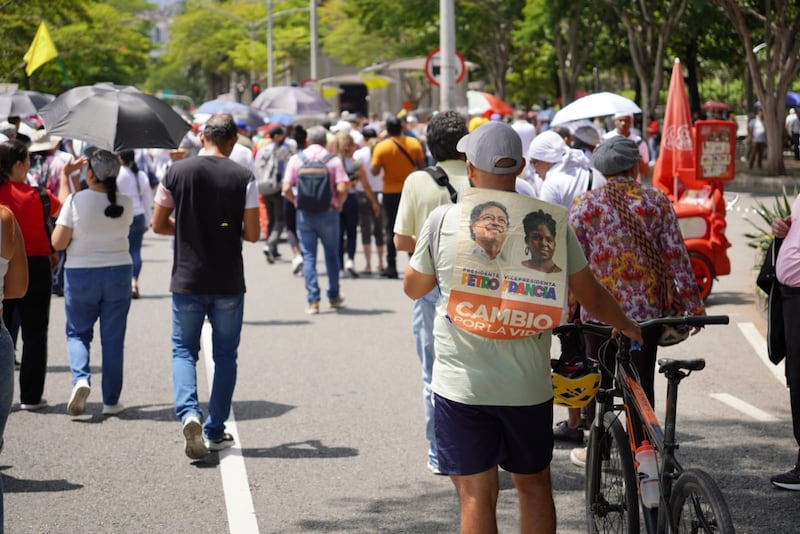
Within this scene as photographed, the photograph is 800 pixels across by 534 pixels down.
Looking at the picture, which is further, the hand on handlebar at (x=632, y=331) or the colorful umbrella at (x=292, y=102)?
the colorful umbrella at (x=292, y=102)

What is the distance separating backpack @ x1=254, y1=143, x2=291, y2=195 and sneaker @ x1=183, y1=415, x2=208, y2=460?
34.3ft

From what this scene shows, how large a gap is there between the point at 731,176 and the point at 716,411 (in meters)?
5.73

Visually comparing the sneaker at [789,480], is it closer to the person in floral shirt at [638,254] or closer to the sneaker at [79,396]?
the person in floral shirt at [638,254]

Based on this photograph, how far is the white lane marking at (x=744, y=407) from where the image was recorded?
8.03m

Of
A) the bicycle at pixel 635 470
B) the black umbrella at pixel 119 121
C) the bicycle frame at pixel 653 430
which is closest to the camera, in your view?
the bicycle at pixel 635 470

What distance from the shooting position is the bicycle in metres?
3.98

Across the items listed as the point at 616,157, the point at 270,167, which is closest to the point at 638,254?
the point at 616,157

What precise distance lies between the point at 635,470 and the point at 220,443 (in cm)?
326

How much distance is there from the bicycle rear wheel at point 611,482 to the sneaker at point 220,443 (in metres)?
2.86

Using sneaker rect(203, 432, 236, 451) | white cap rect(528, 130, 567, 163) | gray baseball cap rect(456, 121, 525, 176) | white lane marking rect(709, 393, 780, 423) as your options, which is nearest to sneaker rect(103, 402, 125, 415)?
sneaker rect(203, 432, 236, 451)

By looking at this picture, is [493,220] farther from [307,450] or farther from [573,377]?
[307,450]

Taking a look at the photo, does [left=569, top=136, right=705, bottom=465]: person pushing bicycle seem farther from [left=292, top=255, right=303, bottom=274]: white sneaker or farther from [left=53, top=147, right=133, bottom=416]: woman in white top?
[left=292, top=255, right=303, bottom=274]: white sneaker

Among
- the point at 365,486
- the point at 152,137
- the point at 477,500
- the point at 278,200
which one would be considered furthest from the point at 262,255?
the point at 477,500

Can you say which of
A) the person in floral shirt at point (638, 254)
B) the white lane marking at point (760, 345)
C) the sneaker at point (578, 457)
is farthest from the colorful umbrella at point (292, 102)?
the person in floral shirt at point (638, 254)
